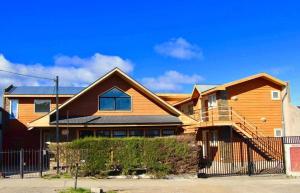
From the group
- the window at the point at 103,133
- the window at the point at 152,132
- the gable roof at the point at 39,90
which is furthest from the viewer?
the gable roof at the point at 39,90

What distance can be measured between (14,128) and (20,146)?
155 cm

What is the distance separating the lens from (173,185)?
20719 millimetres

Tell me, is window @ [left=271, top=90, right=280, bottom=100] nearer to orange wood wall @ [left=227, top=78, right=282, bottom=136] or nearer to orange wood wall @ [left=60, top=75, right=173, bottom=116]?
orange wood wall @ [left=227, top=78, right=282, bottom=136]

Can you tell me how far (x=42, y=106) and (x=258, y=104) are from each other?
1752 centimetres

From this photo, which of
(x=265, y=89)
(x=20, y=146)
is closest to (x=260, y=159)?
(x=265, y=89)

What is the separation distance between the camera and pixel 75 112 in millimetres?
31641

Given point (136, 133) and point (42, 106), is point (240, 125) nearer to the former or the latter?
point (136, 133)

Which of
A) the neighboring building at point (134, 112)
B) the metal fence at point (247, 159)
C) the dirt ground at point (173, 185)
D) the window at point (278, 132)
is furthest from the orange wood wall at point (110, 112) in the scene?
the dirt ground at point (173, 185)

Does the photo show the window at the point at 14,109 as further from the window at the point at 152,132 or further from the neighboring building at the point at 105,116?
the window at the point at 152,132

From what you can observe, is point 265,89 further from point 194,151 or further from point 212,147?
point 194,151

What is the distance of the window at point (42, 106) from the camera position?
36.6 meters

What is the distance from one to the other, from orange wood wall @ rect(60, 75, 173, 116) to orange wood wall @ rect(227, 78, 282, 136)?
5.83 metres

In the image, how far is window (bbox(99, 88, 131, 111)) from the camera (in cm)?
3256

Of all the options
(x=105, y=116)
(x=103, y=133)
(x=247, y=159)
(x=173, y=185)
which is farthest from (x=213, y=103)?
(x=173, y=185)
